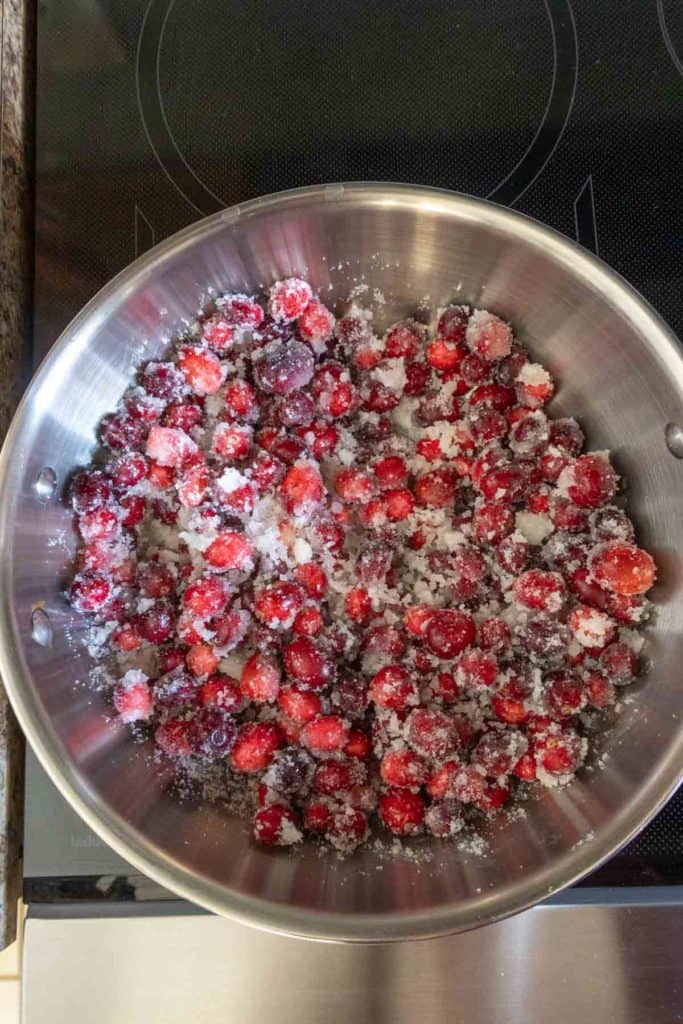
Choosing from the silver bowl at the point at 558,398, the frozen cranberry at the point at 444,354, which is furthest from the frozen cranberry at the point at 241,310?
the frozen cranberry at the point at 444,354

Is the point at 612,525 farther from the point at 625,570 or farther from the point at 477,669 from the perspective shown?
the point at 477,669

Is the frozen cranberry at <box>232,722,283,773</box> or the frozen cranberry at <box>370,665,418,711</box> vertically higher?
the frozen cranberry at <box>370,665,418,711</box>

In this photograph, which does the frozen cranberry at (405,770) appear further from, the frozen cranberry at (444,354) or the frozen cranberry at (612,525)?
the frozen cranberry at (444,354)

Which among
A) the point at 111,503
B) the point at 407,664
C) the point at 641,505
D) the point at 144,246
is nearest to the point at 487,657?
the point at 407,664

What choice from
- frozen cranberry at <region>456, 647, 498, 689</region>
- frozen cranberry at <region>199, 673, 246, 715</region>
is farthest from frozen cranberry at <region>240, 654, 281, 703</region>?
frozen cranberry at <region>456, 647, 498, 689</region>

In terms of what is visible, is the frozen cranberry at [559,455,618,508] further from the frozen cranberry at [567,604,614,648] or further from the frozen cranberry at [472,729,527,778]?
the frozen cranberry at [472,729,527,778]
